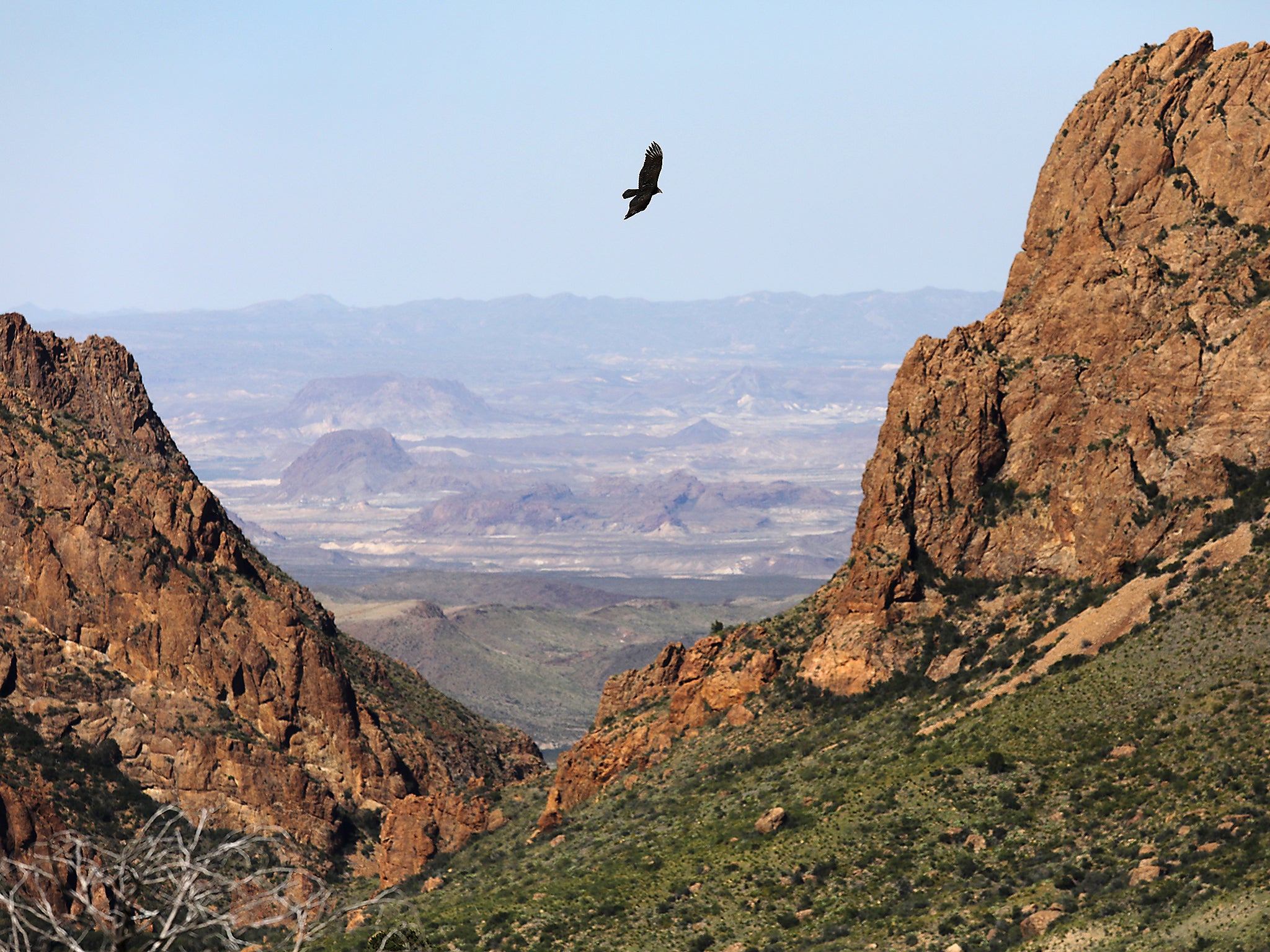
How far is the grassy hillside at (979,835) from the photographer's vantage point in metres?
45.9

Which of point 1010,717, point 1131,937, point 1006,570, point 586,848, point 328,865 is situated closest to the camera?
point 1131,937

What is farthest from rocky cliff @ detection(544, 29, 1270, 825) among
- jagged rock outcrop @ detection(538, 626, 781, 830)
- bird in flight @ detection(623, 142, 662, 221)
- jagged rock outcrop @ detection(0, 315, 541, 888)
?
bird in flight @ detection(623, 142, 662, 221)

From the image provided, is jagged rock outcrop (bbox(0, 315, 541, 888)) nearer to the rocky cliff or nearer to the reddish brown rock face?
the rocky cliff

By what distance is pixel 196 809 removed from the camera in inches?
3698

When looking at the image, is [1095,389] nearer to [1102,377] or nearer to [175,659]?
Answer: [1102,377]

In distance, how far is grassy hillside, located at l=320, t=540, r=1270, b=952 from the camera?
4591 cm

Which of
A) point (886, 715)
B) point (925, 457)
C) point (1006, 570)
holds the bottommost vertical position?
point (886, 715)

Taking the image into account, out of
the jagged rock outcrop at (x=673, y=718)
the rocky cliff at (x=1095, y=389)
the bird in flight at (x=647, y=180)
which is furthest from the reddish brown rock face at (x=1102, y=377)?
the bird in flight at (x=647, y=180)

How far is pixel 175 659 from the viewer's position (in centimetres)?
9925

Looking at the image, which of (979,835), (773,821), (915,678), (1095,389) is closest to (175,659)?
(915,678)

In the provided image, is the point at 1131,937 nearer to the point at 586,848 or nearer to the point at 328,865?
the point at 586,848

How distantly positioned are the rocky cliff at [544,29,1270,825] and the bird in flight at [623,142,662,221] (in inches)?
1888

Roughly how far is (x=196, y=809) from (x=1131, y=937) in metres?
67.2

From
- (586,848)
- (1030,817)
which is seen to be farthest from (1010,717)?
(586,848)
